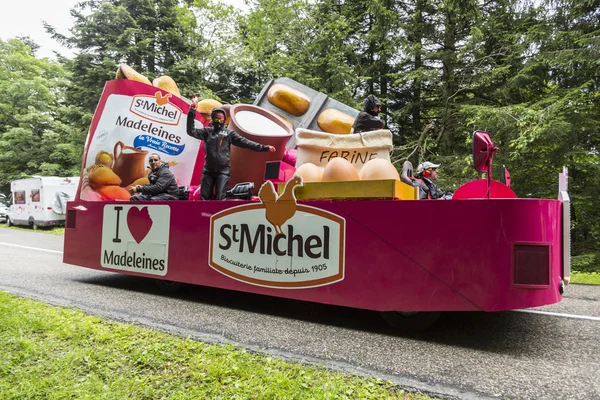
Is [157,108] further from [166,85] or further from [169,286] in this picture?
[169,286]

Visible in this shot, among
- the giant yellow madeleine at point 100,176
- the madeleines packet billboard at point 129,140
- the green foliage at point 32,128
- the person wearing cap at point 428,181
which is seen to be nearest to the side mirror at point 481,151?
the person wearing cap at point 428,181

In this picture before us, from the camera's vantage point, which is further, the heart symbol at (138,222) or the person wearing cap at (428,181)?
the person wearing cap at (428,181)

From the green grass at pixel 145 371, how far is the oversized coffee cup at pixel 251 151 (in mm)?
2520

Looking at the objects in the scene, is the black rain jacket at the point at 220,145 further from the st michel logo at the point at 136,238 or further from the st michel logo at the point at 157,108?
the st michel logo at the point at 157,108

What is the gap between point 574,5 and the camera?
977 centimetres

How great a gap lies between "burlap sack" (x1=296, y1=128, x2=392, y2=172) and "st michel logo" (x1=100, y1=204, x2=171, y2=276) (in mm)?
1982

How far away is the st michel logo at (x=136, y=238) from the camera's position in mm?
5316

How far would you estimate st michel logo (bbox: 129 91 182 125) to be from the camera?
6.60 meters

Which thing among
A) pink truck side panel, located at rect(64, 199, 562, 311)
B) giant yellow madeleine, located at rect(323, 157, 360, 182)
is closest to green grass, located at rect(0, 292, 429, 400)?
pink truck side panel, located at rect(64, 199, 562, 311)

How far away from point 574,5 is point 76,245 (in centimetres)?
1174

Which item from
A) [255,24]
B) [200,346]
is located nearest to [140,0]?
[255,24]

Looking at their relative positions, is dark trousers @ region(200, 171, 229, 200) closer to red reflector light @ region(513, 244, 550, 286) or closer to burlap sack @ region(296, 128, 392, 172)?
burlap sack @ region(296, 128, 392, 172)

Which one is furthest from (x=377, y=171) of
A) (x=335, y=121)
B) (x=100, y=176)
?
(x=100, y=176)

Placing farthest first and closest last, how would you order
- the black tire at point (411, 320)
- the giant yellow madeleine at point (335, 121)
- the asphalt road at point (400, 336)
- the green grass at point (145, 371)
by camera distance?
the giant yellow madeleine at point (335, 121)
the black tire at point (411, 320)
the asphalt road at point (400, 336)
the green grass at point (145, 371)
